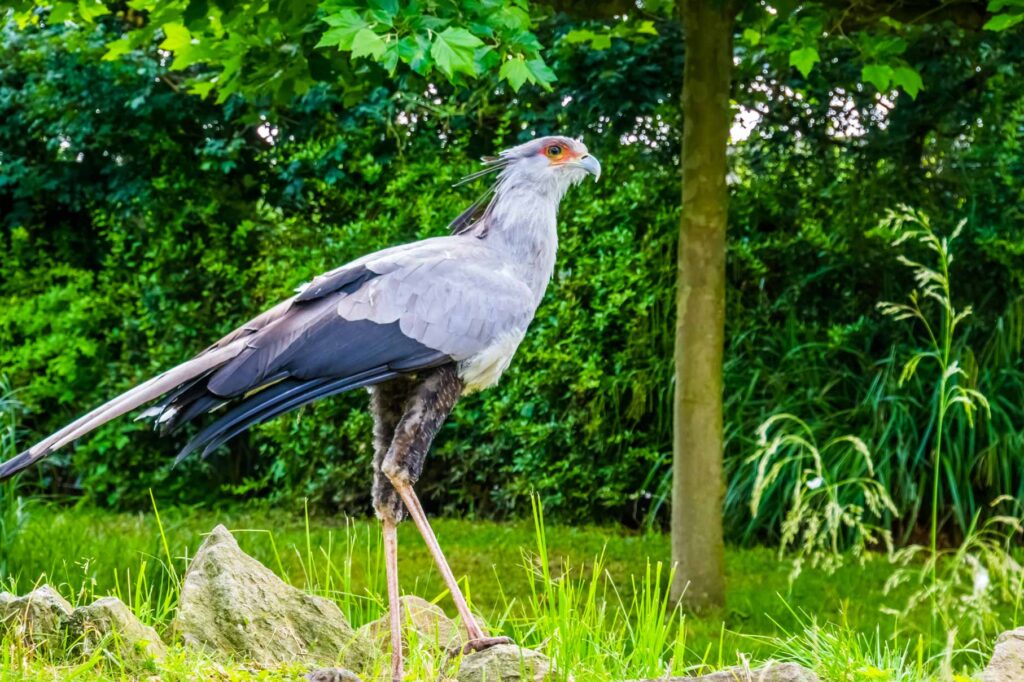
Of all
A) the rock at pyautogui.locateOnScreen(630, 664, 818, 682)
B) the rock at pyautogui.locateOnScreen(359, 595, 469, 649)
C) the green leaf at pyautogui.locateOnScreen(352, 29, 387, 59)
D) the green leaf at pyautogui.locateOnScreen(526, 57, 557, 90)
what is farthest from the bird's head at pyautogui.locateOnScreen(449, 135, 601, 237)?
the rock at pyautogui.locateOnScreen(630, 664, 818, 682)

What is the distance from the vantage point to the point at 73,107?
8.60 metres

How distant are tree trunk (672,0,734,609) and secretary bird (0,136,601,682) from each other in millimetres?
1367

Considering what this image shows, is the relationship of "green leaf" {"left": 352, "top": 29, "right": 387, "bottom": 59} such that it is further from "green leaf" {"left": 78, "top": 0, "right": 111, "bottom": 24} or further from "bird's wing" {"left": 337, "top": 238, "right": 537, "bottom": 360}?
"green leaf" {"left": 78, "top": 0, "right": 111, "bottom": 24}

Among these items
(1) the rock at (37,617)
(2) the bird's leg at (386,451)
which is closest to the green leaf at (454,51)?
(2) the bird's leg at (386,451)

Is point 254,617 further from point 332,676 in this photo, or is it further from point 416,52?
point 416,52

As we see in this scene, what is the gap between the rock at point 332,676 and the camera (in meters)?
3.02

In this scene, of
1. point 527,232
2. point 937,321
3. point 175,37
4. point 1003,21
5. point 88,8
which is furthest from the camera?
point 937,321

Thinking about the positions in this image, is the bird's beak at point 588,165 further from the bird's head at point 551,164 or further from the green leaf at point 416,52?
the green leaf at point 416,52

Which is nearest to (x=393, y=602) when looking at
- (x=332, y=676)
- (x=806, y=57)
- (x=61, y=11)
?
(x=332, y=676)

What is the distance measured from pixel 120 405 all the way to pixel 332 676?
847 mm

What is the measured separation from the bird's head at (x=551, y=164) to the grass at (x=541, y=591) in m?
1.07

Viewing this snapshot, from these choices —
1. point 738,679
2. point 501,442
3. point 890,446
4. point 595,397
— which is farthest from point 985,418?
point 738,679

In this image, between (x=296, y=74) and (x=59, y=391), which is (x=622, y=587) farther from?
(x=59, y=391)

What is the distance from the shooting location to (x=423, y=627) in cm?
379
